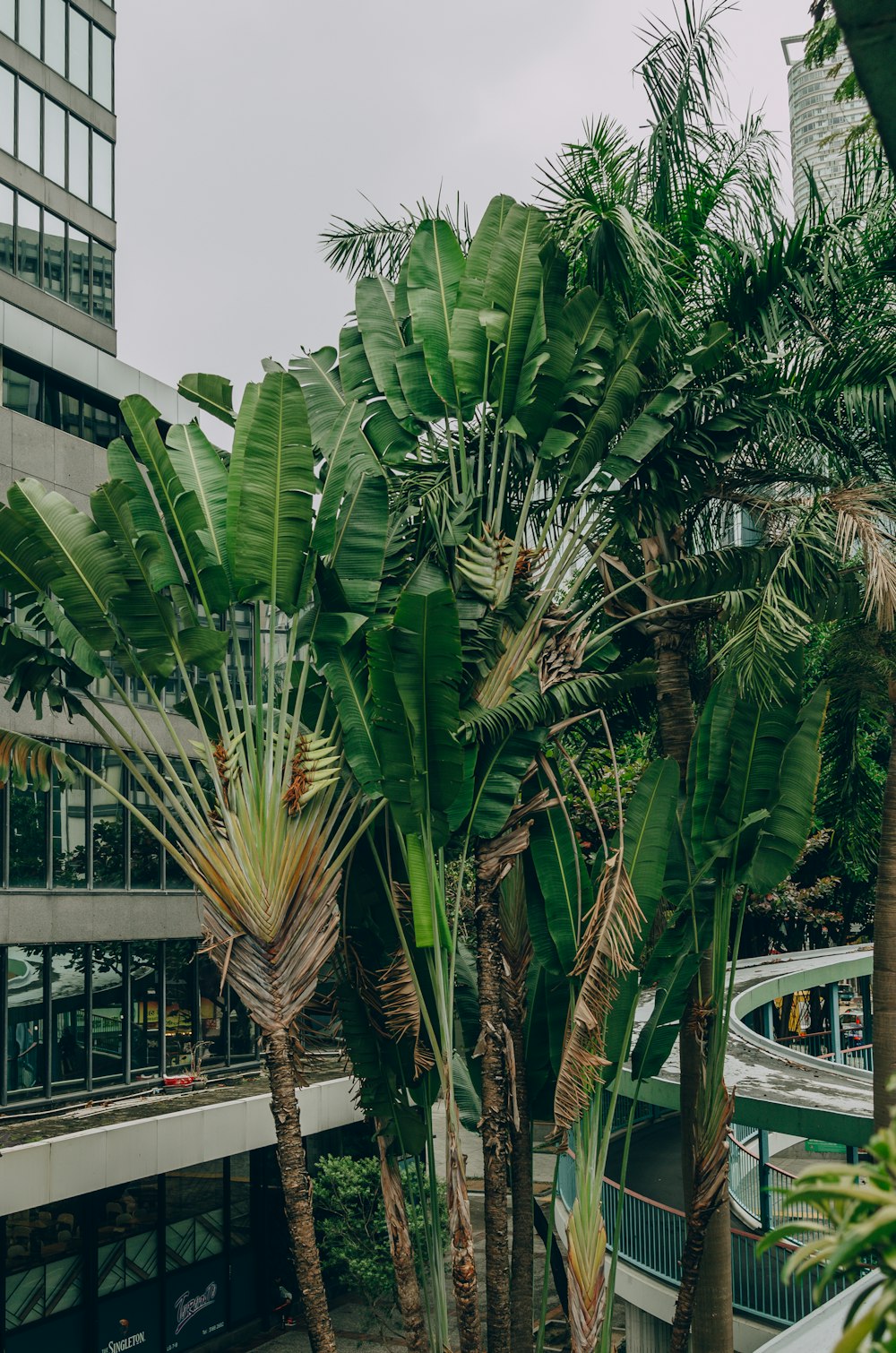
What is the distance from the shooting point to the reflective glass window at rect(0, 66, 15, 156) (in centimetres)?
2136

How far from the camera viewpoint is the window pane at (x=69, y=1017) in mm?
19562

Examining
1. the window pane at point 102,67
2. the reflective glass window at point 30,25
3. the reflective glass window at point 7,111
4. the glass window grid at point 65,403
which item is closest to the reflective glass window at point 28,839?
the glass window grid at point 65,403

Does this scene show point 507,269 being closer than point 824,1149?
Yes

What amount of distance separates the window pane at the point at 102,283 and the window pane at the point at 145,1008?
1197cm

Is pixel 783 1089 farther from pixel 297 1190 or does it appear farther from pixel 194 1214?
pixel 194 1214

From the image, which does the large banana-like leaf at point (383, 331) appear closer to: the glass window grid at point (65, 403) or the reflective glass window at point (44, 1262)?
the glass window grid at point (65, 403)

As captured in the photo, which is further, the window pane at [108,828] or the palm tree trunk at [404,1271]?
the window pane at [108,828]

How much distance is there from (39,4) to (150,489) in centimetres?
1648

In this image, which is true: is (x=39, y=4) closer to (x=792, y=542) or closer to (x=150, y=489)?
(x=150, y=489)

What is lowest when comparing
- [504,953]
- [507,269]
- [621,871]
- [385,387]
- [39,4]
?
[504,953]

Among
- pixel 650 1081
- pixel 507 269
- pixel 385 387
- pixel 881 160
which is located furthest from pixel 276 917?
pixel 881 160

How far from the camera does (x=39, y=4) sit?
22.4m

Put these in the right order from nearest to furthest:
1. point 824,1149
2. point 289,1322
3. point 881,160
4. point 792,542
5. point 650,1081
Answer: point 792,542
point 881,160
point 650,1081
point 289,1322
point 824,1149

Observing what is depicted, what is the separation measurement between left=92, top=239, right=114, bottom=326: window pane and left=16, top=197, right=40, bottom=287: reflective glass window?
1.48m
